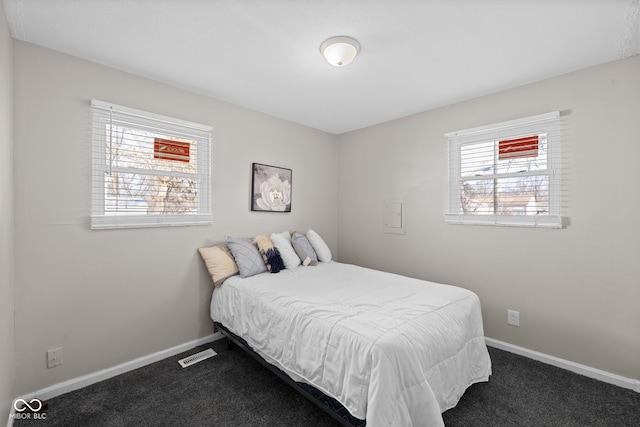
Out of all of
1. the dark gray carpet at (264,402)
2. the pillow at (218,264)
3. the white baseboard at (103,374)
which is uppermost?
the pillow at (218,264)

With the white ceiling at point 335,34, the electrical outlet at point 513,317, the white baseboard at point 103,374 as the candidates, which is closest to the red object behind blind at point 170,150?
the white ceiling at point 335,34

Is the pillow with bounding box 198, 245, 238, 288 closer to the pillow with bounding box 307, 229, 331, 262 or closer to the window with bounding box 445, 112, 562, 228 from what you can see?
the pillow with bounding box 307, 229, 331, 262

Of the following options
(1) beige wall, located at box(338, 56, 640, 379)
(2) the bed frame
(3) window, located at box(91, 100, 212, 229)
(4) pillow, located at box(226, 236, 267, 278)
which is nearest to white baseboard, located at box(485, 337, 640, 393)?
(1) beige wall, located at box(338, 56, 640, 379)

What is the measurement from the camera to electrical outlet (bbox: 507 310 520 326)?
2.66 m

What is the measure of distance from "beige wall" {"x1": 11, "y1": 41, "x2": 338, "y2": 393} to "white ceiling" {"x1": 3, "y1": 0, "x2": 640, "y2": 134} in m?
0.22

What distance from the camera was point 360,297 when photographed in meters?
2.17

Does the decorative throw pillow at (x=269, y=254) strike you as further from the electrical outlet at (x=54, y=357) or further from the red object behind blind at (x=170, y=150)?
the electrical outlet at (x=54, y=357)

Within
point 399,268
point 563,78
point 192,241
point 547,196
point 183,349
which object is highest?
point 563,78

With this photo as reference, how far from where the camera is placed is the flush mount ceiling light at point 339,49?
6.33 feet

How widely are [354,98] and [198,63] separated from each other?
1.49 m

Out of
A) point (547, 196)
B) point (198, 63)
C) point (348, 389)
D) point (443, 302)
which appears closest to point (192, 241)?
point (198, 63)

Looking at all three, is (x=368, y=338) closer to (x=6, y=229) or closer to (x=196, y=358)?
(x=196, y=358)

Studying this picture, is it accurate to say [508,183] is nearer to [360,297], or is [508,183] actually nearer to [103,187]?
[360,297]

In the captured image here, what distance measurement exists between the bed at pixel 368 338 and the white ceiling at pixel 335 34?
182 cm
